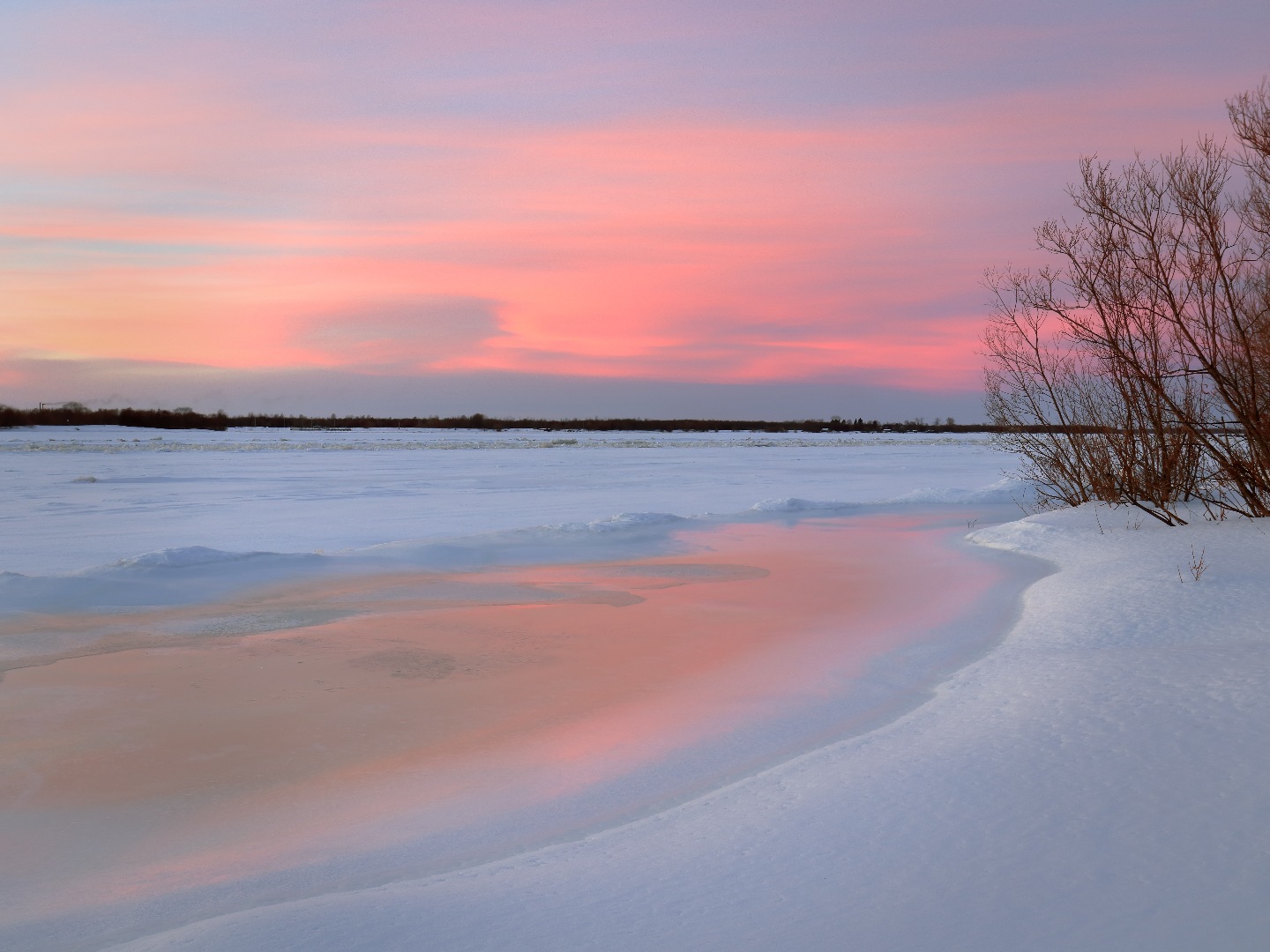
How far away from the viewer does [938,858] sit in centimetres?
323

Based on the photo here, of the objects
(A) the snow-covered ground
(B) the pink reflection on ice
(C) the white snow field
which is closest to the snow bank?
(C) the white snow field

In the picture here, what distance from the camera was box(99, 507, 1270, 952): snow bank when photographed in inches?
110

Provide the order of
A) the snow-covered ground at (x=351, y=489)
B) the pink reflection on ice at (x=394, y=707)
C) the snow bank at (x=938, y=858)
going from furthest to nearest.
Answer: the snow-covered ground at (x=351, y=489) → the pink reflection on ice at (x=394, y=707) → the snow bank at (x=938, y=858)

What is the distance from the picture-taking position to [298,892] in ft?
11.2

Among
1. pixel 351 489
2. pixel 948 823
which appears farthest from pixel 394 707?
pixel 351 489

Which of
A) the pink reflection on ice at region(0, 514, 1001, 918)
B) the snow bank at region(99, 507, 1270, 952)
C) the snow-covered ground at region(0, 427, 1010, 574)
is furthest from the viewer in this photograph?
the snow-covered ground at region(0, 427, 1010, 574)

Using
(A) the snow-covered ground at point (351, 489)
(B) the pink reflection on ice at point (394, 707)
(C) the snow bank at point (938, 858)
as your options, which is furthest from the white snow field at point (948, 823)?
(A) the snow-covered ground at point (351, 489)

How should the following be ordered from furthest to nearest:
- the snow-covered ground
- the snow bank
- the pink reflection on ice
→ the snow-covered ground < the pink reflection on ice < the snow bank

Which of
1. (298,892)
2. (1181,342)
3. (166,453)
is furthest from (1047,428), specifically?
(166,453)

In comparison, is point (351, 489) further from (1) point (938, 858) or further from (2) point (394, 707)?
(1) point (938, 858)

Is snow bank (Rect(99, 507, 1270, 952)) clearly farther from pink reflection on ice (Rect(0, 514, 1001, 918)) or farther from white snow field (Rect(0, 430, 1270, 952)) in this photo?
pink reflection on ice (Rect(0, 514, 1001, 918))

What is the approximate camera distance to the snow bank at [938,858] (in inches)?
110

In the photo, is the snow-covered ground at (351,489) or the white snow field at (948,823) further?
the snow-covered ground at (351,489)

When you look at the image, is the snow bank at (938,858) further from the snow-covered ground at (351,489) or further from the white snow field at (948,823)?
the snow-covered ground at (351,489)
